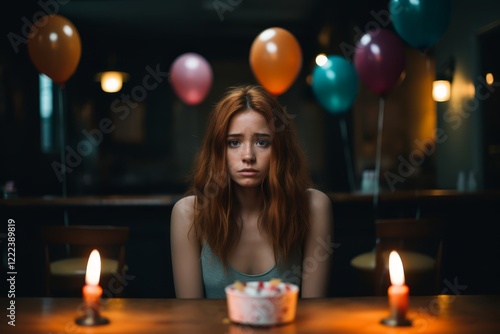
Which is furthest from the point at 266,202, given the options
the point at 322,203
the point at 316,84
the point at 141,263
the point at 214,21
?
the point at 214,21

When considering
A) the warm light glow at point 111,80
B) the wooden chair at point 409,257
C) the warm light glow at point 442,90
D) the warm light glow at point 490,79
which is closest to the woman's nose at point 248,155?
the wooden chair at point 409,257

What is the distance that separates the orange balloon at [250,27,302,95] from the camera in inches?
156

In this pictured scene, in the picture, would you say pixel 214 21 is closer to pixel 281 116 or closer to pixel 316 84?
pixel 316 84

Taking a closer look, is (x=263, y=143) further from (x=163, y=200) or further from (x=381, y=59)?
(x=381, y=59)

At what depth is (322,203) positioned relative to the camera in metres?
2.06

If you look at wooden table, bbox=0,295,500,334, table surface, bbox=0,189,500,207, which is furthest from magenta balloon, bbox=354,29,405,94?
wooden table, bbox=0,295,500,334

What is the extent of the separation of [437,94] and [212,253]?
4.54 metres

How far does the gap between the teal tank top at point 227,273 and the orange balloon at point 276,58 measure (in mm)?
2233

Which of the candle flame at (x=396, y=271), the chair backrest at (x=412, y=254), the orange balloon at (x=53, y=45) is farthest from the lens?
the orange balloon at (x=53, y=45)

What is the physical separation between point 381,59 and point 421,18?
41 cm

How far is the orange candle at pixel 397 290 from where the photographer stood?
1270mm

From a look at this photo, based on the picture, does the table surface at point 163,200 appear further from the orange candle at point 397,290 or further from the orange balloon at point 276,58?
the orange candle at point 397,290

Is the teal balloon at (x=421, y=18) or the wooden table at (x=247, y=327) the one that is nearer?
the wooden table at (x=247, y=327)

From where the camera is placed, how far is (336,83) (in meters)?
4.23
